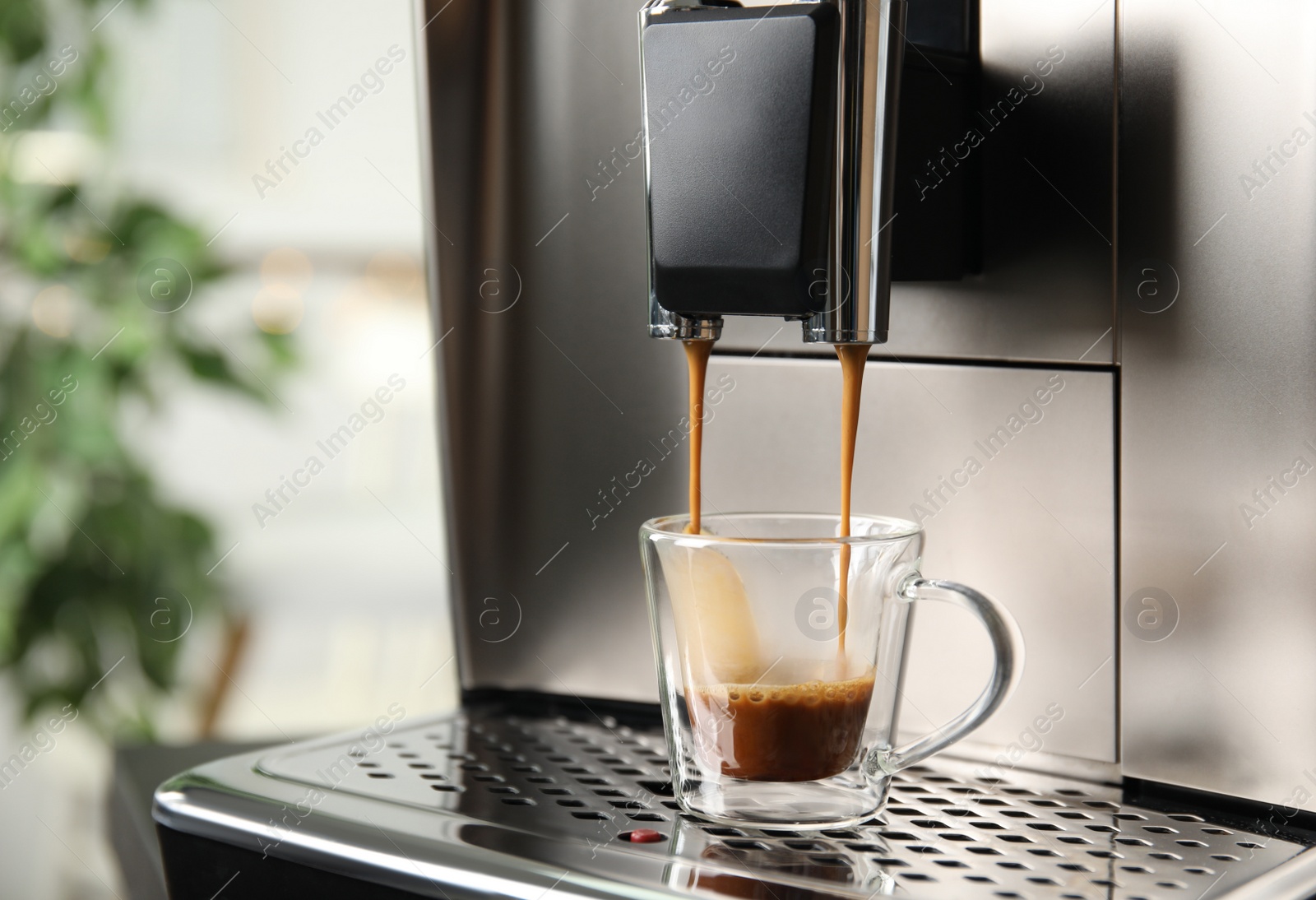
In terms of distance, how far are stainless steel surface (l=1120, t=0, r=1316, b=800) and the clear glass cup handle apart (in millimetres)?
75

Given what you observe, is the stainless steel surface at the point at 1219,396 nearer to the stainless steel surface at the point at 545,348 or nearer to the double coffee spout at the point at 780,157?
the double coffee spout at the point at 780,157

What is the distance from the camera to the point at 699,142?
44 cm

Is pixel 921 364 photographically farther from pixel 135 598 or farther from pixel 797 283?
pixel 135 598

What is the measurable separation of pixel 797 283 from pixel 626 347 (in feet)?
0.65

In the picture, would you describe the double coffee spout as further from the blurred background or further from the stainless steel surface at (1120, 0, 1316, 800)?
the blurred background

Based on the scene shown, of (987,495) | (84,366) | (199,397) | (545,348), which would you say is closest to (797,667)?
(987,495)

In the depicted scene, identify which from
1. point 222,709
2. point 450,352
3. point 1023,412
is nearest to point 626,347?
point 450,352

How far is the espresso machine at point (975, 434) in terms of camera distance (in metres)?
0.42

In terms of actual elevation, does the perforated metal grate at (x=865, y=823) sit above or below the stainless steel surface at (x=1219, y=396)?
below

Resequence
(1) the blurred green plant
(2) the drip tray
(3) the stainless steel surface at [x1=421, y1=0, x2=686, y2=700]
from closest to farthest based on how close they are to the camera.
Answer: (2) the drip tray → (3) the stainless steel surface at [x1=421, y1=0, x2=686, y2=700] → (1) the blurred green plant

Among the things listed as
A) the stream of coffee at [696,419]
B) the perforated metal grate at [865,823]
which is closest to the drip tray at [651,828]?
the perforated metal grate at [865,823]

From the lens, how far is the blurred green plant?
1172 millimetres

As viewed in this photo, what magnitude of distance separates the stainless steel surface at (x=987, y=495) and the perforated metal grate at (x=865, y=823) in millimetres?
31

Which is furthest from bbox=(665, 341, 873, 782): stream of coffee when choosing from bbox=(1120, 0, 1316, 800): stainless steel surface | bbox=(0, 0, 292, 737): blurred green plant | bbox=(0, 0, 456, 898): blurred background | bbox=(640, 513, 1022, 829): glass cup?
bbox=(0, 0, 292, 737): blurred green plant
